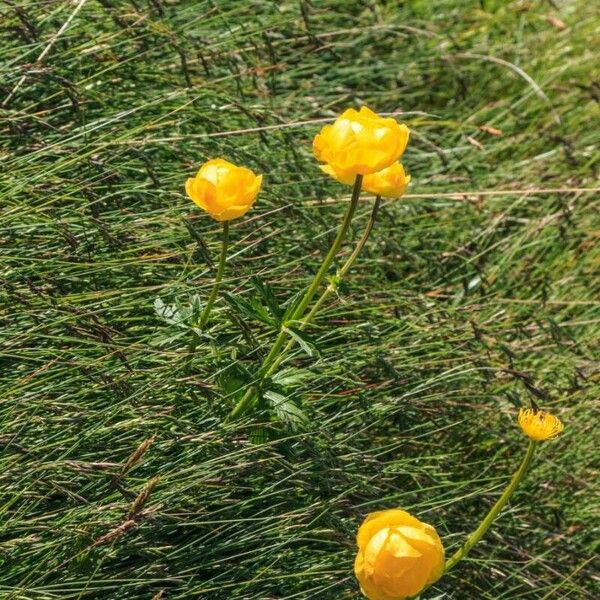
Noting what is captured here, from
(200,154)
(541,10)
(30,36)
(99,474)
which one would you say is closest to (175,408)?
(99,474)

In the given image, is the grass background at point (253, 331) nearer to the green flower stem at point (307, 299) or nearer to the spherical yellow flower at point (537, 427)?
the green flower stem at point (307, 299)

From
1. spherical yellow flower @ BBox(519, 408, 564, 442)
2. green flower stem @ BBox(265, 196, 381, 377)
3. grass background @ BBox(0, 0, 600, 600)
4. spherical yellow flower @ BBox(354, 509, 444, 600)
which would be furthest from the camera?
grass background @ BBox(0, 0, 600, 600)

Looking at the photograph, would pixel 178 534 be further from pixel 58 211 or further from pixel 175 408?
pixel 58 211

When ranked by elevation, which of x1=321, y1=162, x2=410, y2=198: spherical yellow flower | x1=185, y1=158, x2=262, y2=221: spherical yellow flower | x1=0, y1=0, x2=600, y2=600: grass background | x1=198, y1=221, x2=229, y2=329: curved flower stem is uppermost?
x1=321, y1=162, x2=410, y2=198: spherical yellow flower

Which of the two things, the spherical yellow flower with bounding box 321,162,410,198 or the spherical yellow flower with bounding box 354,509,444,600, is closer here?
the spherical yellow flower with bounding box 354,509,444,600

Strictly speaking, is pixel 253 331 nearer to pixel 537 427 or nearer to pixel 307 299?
pixel 307 299

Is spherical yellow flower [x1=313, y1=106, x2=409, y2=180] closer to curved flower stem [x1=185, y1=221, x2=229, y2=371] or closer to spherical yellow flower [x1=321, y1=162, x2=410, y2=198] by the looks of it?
spherical yellow flower [x1=321, y1=162, x2=410, y2=198]

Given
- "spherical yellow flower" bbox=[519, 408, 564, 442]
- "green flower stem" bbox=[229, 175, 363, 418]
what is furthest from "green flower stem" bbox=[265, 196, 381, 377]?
"spherical yellow flower" bbox=[519, 408, 564, 442]
